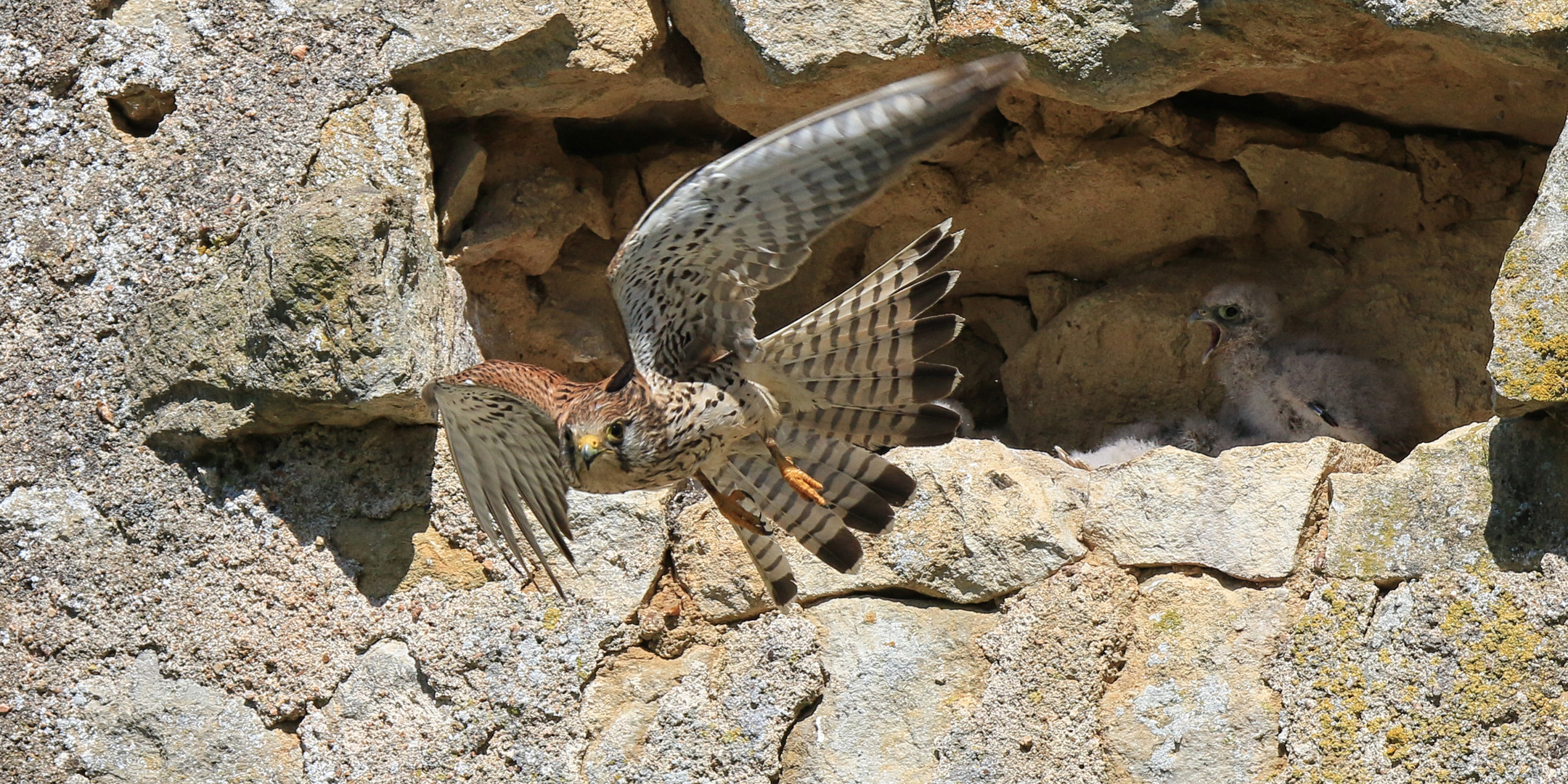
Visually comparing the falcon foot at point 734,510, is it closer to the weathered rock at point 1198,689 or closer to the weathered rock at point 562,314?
the weathered rock at point 562,314

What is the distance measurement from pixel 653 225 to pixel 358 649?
62.4 inches

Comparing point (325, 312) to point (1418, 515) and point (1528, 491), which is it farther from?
point (1528, 491)

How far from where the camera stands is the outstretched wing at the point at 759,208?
3773 mm

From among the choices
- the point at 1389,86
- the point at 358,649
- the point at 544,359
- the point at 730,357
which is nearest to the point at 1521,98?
the point at 1389,86

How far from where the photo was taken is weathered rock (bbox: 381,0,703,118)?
4984 mm

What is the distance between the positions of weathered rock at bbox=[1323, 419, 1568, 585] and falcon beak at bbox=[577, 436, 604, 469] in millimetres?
1893

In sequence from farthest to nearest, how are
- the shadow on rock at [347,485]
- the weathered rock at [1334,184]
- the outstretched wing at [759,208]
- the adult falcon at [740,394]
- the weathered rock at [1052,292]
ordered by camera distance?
the weathered rock at [1052,292] → the weathered rock at [1334,184] → the shadow on rock at [347,485] → the adult falcon at [740,394] → the outstretched wing at [759,208]

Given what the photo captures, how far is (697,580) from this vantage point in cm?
495

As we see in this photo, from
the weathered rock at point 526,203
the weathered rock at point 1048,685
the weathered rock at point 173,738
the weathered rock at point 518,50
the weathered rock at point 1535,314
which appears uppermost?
the weathered rock at point 1535,314

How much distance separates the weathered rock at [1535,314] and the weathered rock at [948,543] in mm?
1216

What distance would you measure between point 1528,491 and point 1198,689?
0.95 m

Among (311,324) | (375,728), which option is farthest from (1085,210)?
(375,728)

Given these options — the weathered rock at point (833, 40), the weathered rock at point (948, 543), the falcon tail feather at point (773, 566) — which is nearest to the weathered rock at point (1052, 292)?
the weathered rock at point (948, 543)

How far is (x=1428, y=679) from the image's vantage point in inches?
169
